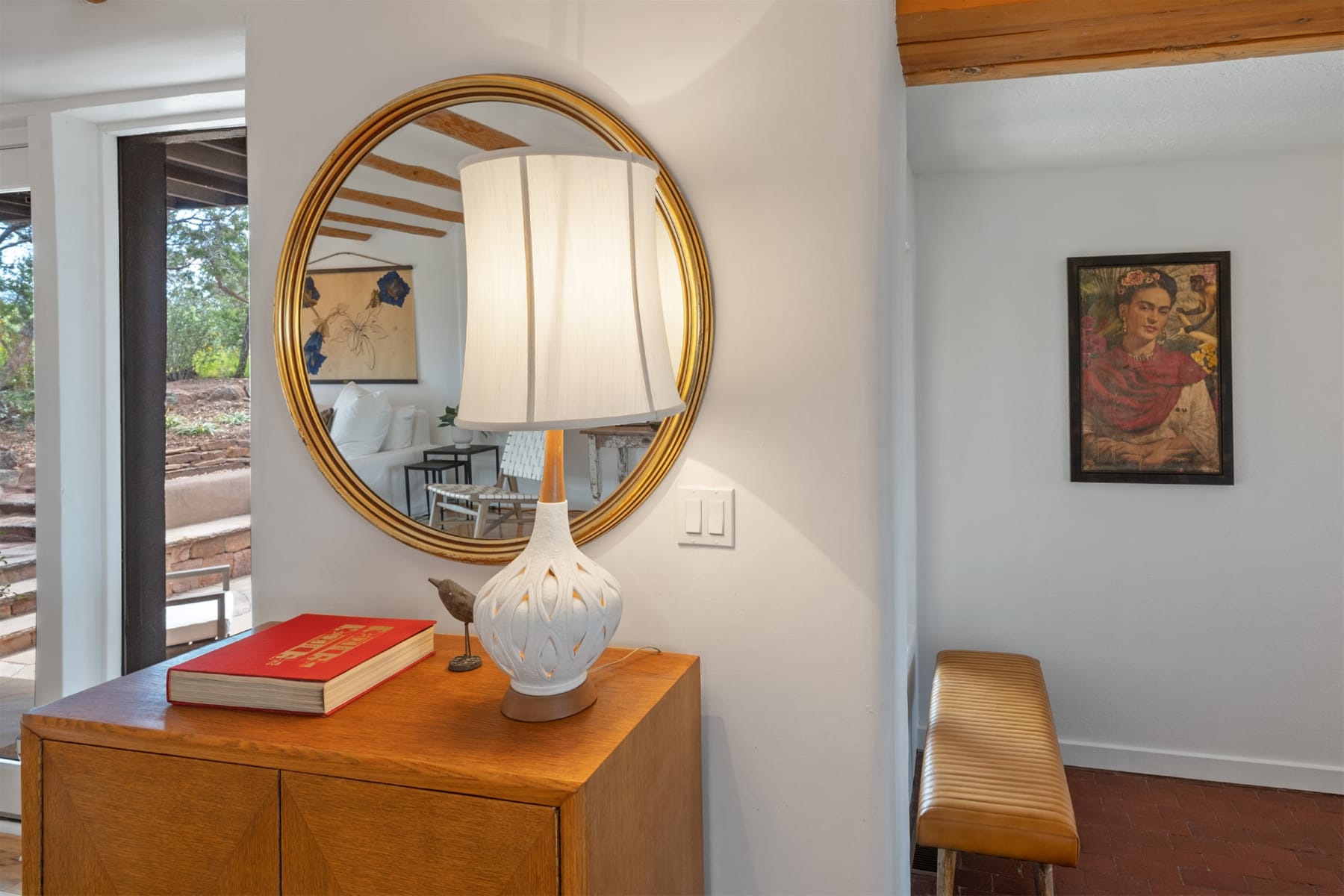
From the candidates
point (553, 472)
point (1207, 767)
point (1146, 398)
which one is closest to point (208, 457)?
point (553, 472)

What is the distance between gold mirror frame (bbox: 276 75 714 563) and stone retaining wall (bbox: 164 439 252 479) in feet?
2.17

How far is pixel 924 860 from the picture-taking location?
2.70m

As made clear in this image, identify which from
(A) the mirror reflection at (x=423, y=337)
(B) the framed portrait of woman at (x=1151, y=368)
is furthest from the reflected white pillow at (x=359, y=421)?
(B) the framed portrait of woman at (x=1151, y=368)

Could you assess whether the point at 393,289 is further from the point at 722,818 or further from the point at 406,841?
the point at 722,818

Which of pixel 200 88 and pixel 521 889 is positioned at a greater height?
pixel 200 88

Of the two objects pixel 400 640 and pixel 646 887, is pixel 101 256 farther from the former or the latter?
pixel 646 887

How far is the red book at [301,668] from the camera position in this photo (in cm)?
127

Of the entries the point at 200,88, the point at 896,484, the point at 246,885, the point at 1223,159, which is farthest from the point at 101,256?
the point at 1223,159

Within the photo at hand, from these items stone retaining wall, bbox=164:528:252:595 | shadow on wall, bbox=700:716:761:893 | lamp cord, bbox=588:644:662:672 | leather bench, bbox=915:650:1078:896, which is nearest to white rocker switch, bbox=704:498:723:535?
lamp cord, bbox=588:644:662:672

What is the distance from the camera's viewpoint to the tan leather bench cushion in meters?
2.12

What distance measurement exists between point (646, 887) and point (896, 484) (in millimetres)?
793

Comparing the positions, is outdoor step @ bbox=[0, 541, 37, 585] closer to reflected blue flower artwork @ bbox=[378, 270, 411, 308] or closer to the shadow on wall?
reflected blue flower artwork @ bbox=[378, 270, 411, 308]

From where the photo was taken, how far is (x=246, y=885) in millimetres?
1217

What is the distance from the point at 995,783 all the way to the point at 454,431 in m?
1.66
